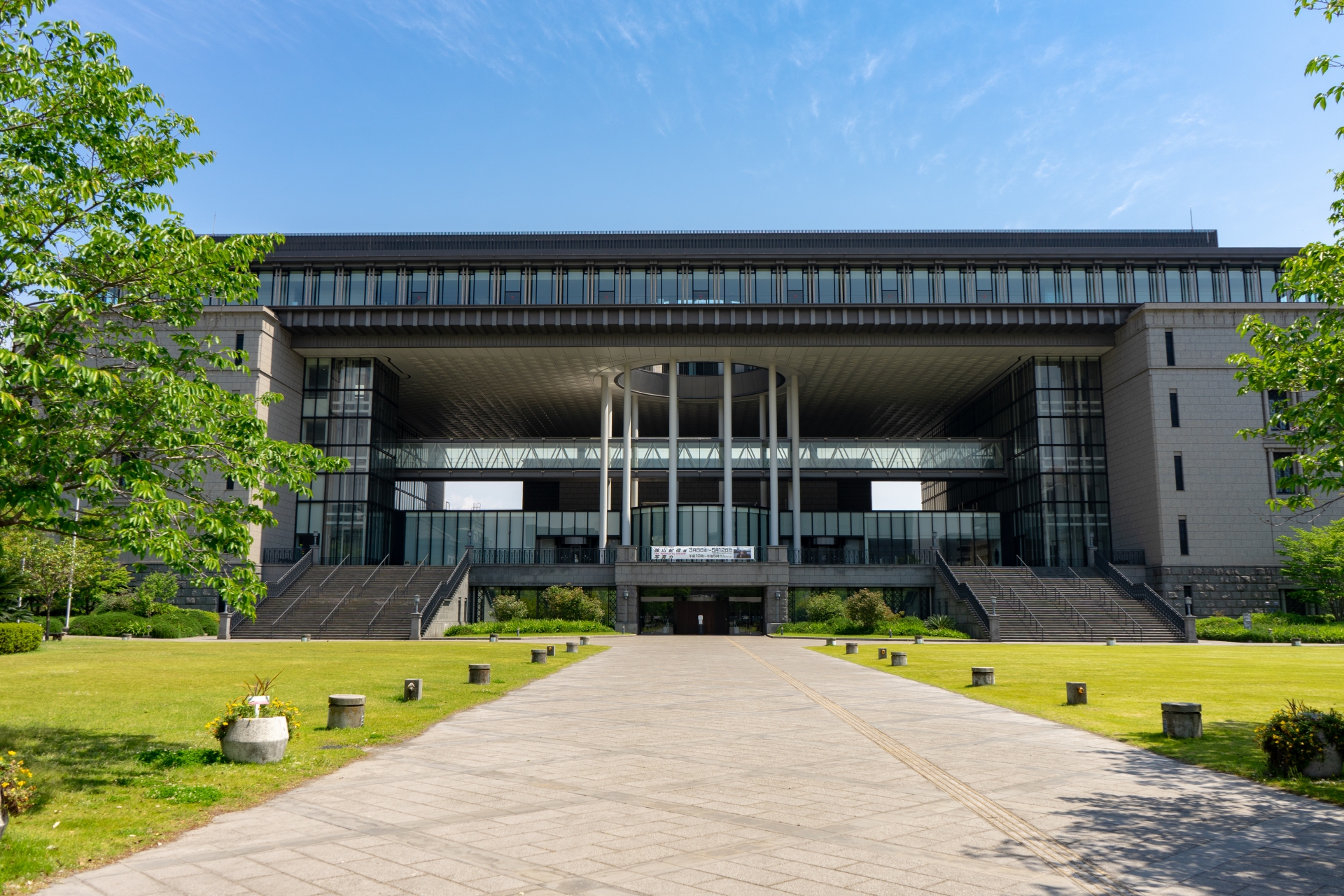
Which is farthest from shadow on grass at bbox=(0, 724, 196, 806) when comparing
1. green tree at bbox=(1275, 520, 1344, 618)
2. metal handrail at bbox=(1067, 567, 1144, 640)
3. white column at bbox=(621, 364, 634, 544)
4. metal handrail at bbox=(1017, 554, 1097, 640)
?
green tree at bbox=(1275, 520, 1344, 618)

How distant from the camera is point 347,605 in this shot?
50.3 m

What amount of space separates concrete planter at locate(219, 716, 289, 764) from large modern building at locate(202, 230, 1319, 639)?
36591 mm

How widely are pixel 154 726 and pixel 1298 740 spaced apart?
15.8 m

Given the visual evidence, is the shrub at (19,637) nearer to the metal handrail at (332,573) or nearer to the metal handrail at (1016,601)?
the metal handrail at (332,573)

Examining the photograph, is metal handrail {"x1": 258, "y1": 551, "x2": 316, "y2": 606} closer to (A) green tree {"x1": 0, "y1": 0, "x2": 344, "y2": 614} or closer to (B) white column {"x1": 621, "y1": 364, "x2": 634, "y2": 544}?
(B) white column {"x1": 621, "y1": 364, "x2": 634, "y2": 544}

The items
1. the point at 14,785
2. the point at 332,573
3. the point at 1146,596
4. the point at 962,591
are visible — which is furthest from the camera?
the point at 332,573

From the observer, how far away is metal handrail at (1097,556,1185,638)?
4738 centimetres

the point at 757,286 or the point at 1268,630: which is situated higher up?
the point at 757,286

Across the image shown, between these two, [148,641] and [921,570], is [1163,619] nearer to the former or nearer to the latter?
[921,570]

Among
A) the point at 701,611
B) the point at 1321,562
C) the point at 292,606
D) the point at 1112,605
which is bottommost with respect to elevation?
the point at 701,611

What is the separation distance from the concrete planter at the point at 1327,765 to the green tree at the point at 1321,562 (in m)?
44.4

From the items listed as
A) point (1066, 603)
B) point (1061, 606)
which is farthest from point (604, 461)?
point (1066, 603)

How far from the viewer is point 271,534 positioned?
182 ft

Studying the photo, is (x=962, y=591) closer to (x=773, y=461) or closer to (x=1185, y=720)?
(x=773, y=461)
